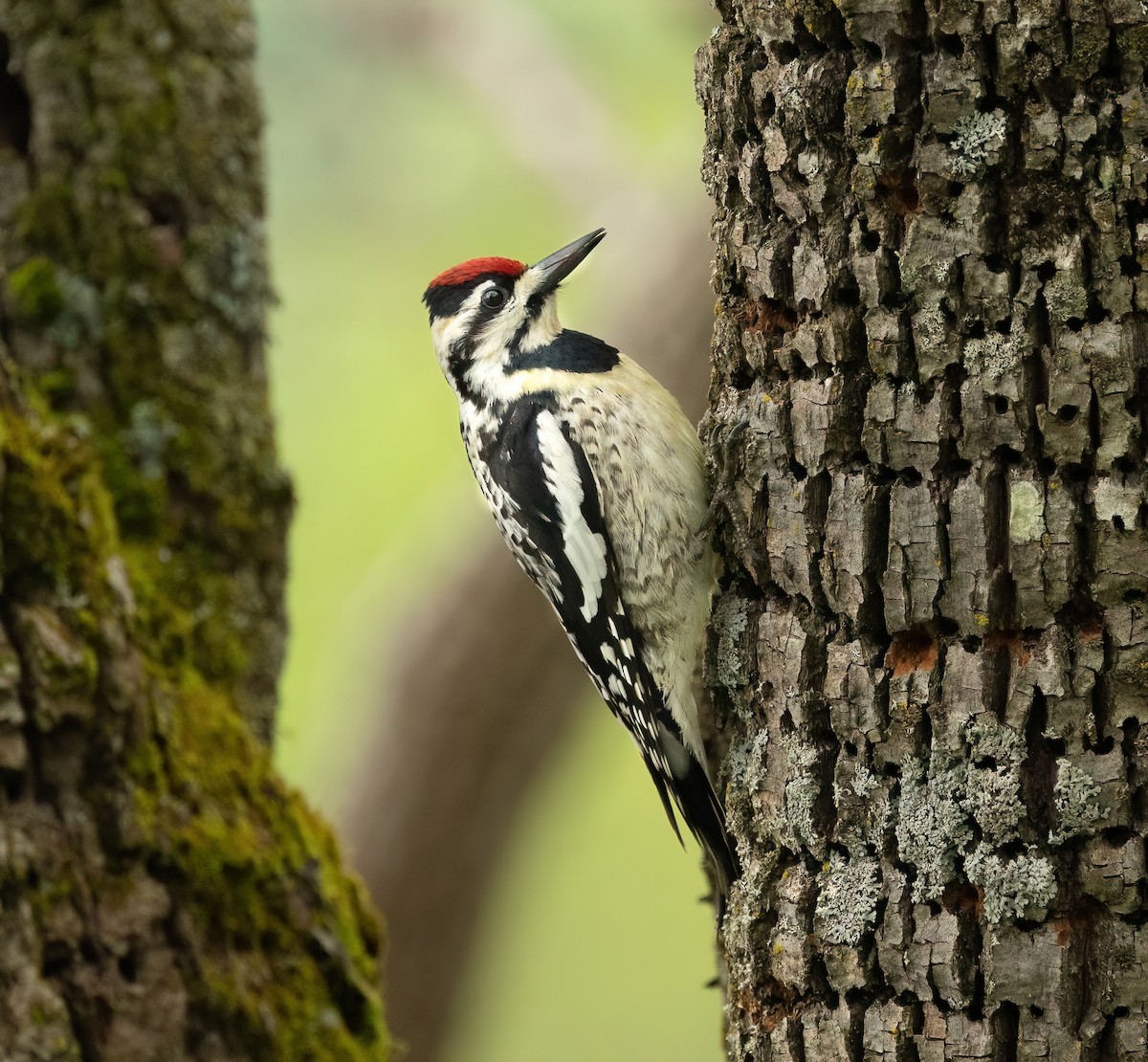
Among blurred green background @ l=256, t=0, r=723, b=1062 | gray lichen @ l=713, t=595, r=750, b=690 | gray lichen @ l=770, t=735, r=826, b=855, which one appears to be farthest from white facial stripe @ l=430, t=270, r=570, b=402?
blurred green background @ l=256, t=0, r=723, b=1062

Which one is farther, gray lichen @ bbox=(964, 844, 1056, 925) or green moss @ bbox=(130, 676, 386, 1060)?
green moss @ bbox=(130, 676, 386, 1060)

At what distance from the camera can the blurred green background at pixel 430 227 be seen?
17.8ft

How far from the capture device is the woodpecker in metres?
2.77

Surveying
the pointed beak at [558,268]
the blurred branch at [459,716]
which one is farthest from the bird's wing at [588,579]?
the blurred branch at [459,716]

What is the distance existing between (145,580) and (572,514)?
97 centimetres

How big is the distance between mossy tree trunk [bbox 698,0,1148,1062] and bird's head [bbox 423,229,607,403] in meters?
1.20

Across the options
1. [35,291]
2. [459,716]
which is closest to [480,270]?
[35,291]

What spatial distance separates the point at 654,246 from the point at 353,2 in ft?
6.94

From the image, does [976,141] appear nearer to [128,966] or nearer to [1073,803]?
[1073,803]

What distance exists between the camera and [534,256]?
23.9 feet

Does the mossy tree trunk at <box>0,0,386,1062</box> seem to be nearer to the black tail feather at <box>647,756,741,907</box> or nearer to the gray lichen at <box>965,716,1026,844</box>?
the black tail feather at <box>647,756,741,907</box>

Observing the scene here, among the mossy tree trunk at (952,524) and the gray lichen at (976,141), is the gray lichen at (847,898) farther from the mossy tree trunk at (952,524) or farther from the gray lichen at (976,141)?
the gray lichen at (976,141)

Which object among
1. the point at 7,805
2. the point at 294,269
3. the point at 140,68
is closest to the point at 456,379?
the point at 140,68

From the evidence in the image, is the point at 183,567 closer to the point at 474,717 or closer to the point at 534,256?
the point at 474,717
